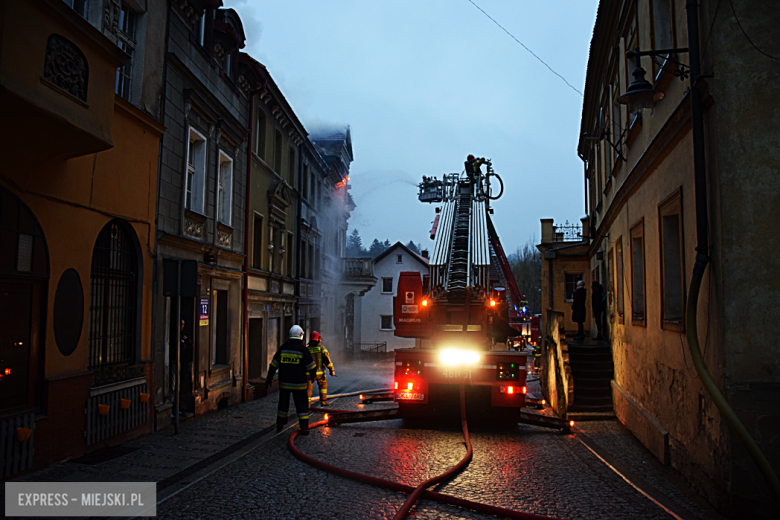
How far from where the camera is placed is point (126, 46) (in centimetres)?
898

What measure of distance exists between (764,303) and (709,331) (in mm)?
590

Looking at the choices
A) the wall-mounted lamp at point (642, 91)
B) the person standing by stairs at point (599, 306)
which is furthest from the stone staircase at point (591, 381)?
the wall-mounted lamp at point (642, 91)

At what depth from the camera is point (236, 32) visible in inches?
519

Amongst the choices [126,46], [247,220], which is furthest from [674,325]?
[247,220]

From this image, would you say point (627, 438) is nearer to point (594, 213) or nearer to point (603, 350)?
point (603, 350)

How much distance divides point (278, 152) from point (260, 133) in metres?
1.86

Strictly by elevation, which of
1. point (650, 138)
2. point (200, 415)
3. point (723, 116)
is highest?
point (650, 138)

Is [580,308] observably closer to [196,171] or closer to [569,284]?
[569,284]

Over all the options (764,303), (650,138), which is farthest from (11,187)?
(650,138)

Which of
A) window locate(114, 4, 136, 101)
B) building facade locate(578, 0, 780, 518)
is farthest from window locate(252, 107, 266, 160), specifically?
building facade locate(578, 0, 780, 518)

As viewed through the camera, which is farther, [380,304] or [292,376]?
[380,304]

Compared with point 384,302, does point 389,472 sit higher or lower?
lower

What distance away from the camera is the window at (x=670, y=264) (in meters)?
7.60

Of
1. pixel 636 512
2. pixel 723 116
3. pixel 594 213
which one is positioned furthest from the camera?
pixel 594 213
